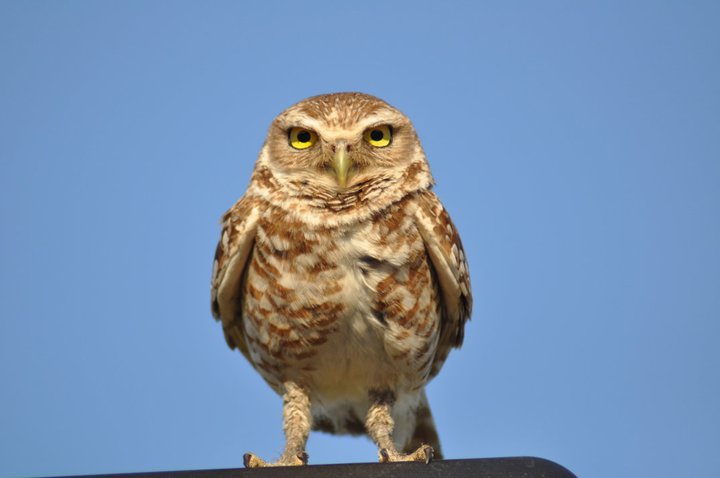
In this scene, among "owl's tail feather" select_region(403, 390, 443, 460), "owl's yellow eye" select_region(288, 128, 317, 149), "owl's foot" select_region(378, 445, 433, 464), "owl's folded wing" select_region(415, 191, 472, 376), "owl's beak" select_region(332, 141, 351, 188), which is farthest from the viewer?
"owl's tail feather" select_region(403, 390, 443, 460)

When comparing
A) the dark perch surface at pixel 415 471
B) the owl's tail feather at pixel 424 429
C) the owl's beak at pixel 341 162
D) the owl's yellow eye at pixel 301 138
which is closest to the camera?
the dark perch surface at pixel 415 471

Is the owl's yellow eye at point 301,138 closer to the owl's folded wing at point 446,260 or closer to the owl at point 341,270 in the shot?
the owl at point 341,270

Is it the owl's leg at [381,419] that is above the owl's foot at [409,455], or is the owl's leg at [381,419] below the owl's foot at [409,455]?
above

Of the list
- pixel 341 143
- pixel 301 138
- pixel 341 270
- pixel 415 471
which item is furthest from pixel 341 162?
pixel 415 471

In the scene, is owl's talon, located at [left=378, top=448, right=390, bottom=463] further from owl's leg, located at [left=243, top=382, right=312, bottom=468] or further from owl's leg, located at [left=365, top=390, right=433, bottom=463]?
owl's leg, located at [left=243, top=382, right=312, bottom=468]

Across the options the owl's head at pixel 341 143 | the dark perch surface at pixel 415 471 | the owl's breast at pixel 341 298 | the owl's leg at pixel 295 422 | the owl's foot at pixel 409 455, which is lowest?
the dark perch surface at pixel 415 471

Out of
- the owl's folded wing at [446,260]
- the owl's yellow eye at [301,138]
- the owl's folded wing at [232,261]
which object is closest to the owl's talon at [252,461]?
the owl's folded wing at [232,261]

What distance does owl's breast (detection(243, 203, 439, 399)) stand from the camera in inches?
182

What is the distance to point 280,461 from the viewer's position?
15.4ft

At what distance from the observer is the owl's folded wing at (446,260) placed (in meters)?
4.83

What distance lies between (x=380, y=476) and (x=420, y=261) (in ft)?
6.11

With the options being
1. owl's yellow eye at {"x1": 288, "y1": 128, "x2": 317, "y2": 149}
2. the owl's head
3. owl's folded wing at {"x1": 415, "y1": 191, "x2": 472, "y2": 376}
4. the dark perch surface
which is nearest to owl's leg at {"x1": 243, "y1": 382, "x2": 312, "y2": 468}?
owl's folded wing at {"x1": 415, "y1": 191, "x2": 472, "y2": 376}

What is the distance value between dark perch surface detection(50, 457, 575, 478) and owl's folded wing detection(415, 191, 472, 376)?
1.86m

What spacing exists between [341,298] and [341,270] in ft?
0.43
